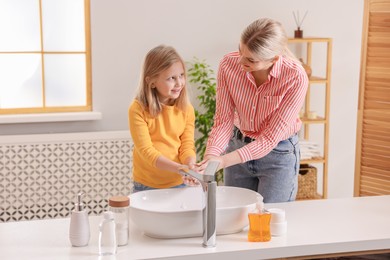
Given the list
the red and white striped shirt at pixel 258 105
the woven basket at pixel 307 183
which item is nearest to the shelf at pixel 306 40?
the woven basket at pixel 307 183

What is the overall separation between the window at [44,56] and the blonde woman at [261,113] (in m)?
1.82

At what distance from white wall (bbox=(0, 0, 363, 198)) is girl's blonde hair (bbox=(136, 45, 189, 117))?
4.75 feet

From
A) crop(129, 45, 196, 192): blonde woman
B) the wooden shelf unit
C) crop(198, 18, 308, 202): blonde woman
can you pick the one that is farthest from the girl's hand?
the wooden shelf unit

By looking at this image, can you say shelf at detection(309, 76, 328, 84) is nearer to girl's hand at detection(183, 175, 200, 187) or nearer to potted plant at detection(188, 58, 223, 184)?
potted plant at detection(188, 58, 223, 184)

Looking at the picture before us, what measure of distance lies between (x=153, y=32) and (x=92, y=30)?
1.28 feet

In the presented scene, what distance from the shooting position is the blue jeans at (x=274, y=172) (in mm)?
2785

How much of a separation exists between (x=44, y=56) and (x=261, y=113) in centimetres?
208

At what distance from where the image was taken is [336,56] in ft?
16.0

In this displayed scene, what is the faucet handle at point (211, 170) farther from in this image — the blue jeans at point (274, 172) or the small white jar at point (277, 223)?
the blue jeans at point (274, 172)

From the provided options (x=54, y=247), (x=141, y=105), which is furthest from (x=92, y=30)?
(x=54, y=247)

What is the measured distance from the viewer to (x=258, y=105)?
2.78 metres

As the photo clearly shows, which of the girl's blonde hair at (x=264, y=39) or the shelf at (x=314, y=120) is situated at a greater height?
the girl's blonde hair at (x=264, y=39)

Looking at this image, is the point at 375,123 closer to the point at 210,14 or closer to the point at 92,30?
the point at 210,14

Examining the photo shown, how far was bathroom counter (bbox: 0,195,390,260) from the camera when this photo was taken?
7.19 ft
